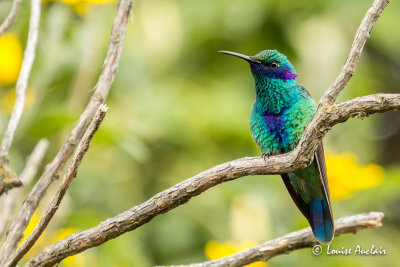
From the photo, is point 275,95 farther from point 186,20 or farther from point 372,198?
point 186,20

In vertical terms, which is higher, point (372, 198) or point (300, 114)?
point (300, 114)

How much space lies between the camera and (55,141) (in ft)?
9.48

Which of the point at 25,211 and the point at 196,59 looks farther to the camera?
the point at 196,59

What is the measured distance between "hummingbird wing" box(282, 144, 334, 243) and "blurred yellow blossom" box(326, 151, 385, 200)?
225mm

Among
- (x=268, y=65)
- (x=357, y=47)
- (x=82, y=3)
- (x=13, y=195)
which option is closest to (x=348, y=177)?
(x=268, y=65)

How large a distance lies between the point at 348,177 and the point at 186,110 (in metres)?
1.07

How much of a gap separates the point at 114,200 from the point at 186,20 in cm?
129

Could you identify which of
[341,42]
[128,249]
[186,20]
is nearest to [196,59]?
[186,20]

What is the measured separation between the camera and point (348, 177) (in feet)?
10.3

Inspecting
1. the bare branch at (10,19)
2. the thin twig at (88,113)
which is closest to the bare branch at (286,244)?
the thin twig at (88,113)

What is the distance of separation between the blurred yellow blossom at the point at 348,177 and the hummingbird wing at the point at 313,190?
0.74ft

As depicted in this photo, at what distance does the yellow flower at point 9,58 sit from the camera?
107 inches

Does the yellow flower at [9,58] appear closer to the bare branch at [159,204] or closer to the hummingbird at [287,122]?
the hummingbird at [287,122]

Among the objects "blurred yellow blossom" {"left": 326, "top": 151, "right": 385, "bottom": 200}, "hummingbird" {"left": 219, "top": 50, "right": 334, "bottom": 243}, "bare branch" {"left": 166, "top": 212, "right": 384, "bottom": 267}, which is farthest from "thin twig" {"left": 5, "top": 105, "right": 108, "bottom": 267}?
"blurred yellow blossom" {"left": 326, "top": 151, "right": 385, "bottom": 200}
